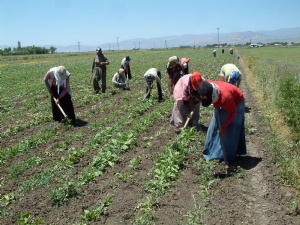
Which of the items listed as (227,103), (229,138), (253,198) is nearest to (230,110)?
(227,103)

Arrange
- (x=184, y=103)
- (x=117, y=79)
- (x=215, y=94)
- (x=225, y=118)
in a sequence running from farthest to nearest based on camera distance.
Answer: (x=117, y=79) → (x=184, y=103) → (x=225, y=118) → (x=215, y=94)

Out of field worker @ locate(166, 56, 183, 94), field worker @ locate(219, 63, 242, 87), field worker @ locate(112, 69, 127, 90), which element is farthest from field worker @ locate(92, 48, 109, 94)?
field worker @ locate(219, 63, 242, 87)

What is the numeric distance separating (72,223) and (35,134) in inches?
179

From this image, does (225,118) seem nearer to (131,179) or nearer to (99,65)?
(131,179)

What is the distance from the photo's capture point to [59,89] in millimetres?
8828

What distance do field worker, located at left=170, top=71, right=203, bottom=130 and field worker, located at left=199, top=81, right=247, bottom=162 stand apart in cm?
119

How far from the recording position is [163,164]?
571 cm

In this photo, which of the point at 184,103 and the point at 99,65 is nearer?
the point at 184,103

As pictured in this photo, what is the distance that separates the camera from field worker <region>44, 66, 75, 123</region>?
853 centimetres

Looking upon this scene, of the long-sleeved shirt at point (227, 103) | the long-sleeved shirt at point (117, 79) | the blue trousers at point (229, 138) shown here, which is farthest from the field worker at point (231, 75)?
the long-sleeved shirt at point (117, 79)

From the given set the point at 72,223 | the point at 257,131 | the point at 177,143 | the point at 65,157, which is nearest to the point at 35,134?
the point at 65,157

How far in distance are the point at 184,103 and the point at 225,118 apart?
1.80 metres

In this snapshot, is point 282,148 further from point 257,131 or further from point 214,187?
point 214,187

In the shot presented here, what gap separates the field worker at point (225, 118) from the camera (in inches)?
201
